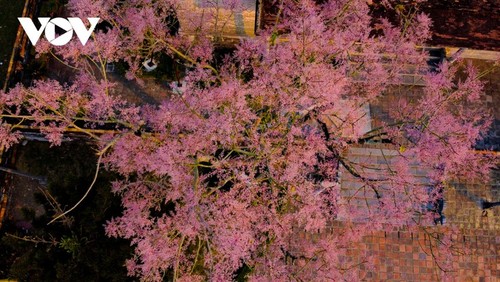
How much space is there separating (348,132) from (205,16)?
5.28 meters

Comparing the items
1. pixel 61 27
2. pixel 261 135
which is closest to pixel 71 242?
pixel 261 135

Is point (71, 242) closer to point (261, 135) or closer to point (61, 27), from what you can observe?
point (261, 135)

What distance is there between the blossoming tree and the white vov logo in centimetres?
31

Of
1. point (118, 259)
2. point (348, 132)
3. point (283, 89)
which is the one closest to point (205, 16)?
point (283, 89)

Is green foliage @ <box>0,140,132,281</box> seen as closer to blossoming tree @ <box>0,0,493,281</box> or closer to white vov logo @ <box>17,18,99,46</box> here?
blossoming tree @ <box>0,0,493,281</box>

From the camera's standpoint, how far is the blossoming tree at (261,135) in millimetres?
11312

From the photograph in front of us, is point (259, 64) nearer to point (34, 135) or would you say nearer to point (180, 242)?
point (180, 242)

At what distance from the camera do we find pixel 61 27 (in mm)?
13594

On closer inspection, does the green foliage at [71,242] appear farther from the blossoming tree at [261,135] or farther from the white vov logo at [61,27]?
the white vov logo at [61,27]

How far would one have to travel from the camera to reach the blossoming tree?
37.1 feet

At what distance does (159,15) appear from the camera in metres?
13.0

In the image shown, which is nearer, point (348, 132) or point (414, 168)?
point (348, 132)

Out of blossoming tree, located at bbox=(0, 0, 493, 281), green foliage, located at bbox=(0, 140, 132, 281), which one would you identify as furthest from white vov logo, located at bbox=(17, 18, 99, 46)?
green foliage, located at bbox=(0, 140, 132, 281)

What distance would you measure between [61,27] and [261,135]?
725cm
